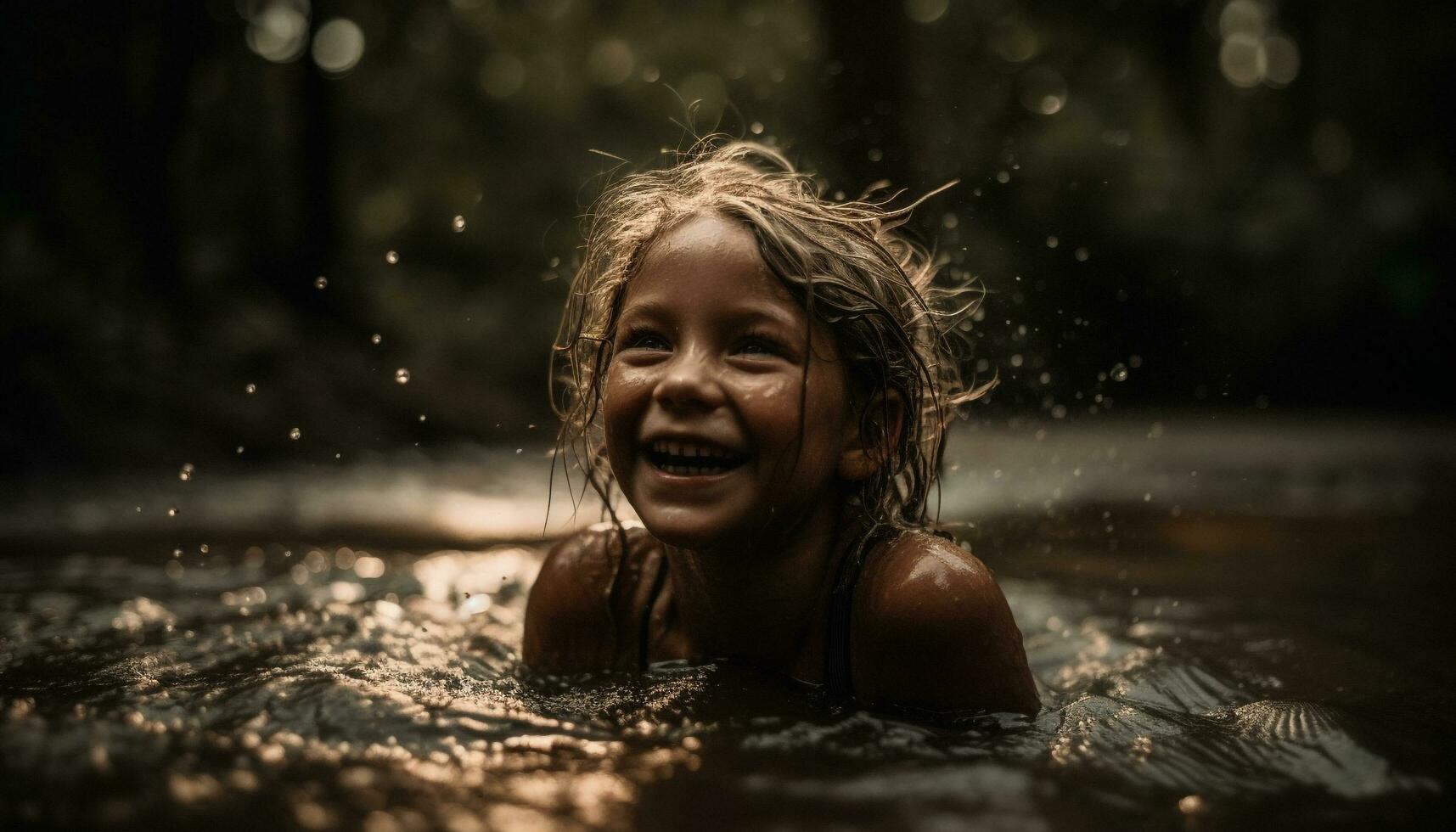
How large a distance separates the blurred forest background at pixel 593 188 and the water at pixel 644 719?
4.67 feet

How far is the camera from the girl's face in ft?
7.80

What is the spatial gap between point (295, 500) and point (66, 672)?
4542mm

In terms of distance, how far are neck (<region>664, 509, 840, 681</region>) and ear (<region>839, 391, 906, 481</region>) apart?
125mm

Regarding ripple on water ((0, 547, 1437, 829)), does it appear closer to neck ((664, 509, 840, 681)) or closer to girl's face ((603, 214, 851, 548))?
neck ((664, 509, 840, 681))

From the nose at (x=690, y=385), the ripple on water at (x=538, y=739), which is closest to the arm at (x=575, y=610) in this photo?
the ripple on water at (x=538, y=739)

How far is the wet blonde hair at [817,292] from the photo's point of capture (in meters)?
2.58

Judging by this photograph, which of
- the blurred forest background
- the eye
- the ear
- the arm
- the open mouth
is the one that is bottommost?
the arm

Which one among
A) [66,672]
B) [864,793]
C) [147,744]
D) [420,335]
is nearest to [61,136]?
[420,335]

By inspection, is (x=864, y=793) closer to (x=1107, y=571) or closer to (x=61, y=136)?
(x=1107, y=571)

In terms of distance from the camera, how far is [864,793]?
1884mm

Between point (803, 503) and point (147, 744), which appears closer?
point (147, 744)

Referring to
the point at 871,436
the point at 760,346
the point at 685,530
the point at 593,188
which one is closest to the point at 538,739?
the point at 685,530

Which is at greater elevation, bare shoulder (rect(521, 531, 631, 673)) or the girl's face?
the girl's face

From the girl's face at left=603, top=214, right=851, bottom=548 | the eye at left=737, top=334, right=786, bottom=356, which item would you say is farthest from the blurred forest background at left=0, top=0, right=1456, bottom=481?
the eye at left=737, top=334, right=786, bottom=356
